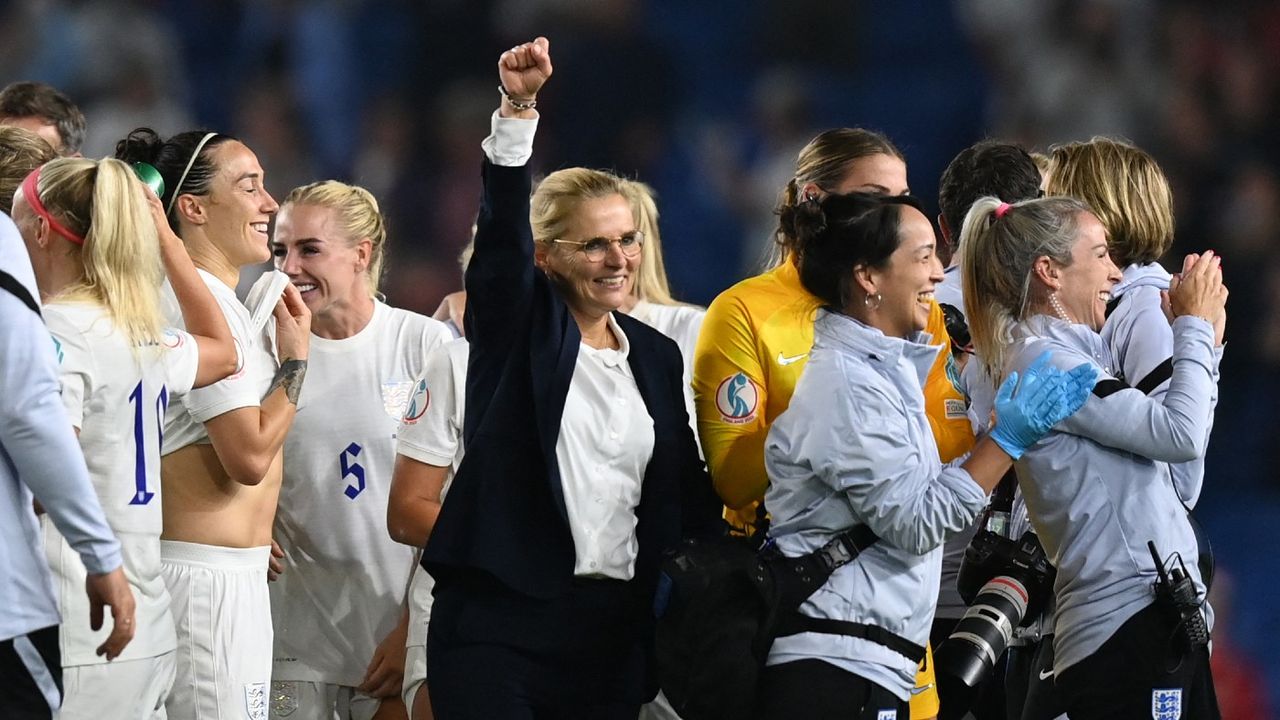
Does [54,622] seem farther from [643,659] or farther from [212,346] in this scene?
[643,659]

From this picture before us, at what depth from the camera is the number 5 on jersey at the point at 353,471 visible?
138 inches

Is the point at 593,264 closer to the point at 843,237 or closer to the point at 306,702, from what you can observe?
the point at 843,237

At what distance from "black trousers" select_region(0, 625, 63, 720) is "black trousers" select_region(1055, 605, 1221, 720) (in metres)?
1.71

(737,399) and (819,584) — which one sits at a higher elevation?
(737,399)

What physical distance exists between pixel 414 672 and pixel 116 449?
0.93 meters

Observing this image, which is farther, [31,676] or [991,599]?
[991,599]

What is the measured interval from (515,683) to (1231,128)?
15.8 feet

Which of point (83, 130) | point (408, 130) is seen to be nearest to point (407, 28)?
point (408, 130)

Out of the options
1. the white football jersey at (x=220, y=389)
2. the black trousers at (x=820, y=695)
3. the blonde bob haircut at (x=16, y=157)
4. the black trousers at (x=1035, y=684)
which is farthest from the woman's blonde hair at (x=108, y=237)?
the black trousers at (x=1035, y=684)

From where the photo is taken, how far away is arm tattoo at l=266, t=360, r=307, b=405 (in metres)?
3.16

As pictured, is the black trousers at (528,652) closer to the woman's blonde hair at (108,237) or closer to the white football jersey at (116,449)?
the white football jersey at (116,449)

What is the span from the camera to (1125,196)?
10.8 feet

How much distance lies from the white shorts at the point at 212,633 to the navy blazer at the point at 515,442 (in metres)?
0.54

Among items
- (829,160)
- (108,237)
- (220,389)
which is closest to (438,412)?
(220,389)
